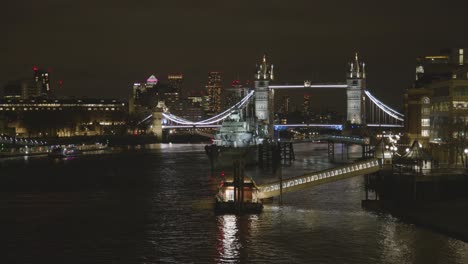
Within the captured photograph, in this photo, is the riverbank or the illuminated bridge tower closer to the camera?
the riverbank

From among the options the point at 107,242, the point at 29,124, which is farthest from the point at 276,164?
the point at 29,124

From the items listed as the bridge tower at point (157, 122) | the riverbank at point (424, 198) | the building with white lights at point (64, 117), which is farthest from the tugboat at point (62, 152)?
the riverbank at point (424, 198)

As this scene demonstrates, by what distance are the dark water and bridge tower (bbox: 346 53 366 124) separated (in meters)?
97.4

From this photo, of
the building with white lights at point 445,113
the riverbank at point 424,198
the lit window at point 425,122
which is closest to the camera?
the riverbank at point 424,198

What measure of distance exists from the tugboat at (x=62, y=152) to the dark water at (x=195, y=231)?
42549 millimetres

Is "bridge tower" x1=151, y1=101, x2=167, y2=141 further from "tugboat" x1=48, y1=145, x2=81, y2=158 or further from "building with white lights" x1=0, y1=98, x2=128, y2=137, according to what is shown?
"tugboat" x1=48, y1=145, x2=81, y2=158

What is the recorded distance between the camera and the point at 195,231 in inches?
1180

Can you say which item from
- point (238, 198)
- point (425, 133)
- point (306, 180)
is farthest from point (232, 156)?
point (238, 198)

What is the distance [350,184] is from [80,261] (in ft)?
86.2

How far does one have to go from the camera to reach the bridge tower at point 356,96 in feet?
465

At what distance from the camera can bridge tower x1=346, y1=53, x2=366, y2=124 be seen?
14162 centimetres

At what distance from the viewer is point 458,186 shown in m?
34.3

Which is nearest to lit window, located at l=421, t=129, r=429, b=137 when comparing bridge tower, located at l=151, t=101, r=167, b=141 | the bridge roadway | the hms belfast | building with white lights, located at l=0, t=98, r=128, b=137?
the hms belfast

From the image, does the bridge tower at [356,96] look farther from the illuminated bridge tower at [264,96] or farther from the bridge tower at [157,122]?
the bridge tower at [157,122]
